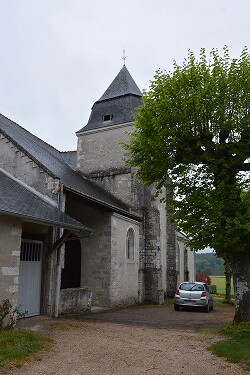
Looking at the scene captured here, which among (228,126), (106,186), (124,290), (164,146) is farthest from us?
(106,186)

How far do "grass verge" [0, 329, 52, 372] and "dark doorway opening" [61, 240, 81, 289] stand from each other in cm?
771

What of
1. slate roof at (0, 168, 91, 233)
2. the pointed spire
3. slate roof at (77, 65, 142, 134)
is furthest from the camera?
the pointed spire

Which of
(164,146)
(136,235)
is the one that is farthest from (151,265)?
(164,146)

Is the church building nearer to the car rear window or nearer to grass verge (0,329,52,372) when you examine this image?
grass verge (0,329,52,372)

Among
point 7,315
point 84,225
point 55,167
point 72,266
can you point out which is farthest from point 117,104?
point 7,315

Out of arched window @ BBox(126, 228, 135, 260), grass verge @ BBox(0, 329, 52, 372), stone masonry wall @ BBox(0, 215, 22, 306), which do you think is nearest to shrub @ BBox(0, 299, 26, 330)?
stone masonry wall @ BBox(0, 215, 22, 306)

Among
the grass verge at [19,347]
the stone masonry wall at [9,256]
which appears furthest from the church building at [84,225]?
the grass verge at [19,347]

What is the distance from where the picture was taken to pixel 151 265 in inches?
647

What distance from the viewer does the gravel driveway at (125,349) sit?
511 cm

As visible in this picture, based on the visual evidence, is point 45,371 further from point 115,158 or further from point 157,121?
point 115,158

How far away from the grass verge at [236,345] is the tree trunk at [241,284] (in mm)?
276

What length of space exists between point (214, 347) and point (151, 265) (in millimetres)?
9873

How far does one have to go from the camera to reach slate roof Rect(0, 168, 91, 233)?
25.5 ft

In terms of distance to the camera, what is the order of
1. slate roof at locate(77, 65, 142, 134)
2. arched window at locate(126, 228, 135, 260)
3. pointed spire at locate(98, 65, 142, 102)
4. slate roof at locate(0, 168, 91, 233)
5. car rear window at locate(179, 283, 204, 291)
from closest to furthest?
1. slate roof at locate(0, 168, 91, 233)
2. car rear window at locate(179, 283, 204, 291)
3. arched window at locate(126, 228, 135, 260)
4. slate roof at locate(77, 65, 142, 134)
5. pointed spire at locate(98, 65, 142, 102)
